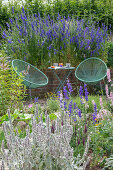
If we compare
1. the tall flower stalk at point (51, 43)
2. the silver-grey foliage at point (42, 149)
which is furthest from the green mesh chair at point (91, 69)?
the silver-grey foliage at point (42, 149)

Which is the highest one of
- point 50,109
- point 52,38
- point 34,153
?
point 34,153

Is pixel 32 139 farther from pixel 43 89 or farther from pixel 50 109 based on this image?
pixel 43 89

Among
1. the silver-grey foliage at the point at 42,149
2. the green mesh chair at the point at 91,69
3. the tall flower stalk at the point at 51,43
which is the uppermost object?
the silver-grey foliage at the point at 42,149

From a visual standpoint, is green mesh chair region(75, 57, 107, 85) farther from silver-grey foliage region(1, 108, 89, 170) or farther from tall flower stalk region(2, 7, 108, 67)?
silver-grey foliage region(1, 108, 89, 170)

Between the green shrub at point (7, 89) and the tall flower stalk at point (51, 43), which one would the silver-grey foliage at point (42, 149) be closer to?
the green shrub at point (7, 89)

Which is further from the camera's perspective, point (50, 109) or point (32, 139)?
point (50, 109)

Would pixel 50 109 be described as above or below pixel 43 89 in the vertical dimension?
above

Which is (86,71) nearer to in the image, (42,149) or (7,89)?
(7,89)

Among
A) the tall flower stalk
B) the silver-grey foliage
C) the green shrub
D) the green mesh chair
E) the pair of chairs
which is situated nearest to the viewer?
the silver-grey foliage

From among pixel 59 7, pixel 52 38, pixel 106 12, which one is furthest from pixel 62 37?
pixel 106 12

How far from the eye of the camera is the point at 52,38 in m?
6.49

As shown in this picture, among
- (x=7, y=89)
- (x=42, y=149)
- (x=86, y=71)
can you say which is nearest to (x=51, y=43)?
(x=86, y=71)

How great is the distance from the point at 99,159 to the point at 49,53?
13.9 feet

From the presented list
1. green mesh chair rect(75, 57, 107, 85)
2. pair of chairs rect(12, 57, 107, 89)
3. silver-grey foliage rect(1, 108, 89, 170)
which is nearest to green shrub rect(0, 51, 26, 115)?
pair of chairs rect(12, 57, 107, 89)
